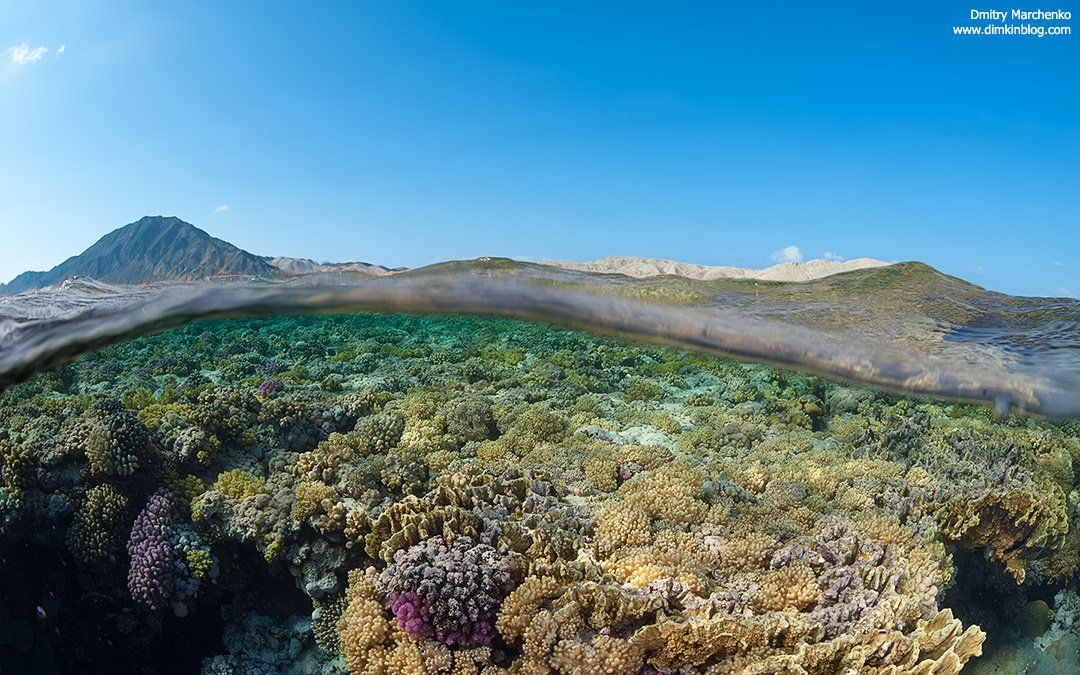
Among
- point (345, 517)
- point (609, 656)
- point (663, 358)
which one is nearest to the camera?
point (609, 656)

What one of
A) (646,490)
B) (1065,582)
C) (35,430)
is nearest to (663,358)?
(646,490)

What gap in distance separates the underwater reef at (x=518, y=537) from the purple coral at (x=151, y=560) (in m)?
0.03

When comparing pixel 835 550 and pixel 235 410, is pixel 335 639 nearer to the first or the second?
pixel 235 410

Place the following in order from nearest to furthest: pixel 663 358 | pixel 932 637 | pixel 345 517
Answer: pixel 932 637 → pixel 345 517 → pixel 663 358

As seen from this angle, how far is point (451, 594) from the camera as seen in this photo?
537 cm

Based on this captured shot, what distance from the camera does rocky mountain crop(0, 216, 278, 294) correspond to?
30.9 feet

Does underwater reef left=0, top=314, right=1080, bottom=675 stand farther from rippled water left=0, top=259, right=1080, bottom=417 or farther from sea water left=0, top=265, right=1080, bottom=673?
rippled water left=0, top=259, right=1080, bottom=417

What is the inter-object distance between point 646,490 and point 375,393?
233 inches

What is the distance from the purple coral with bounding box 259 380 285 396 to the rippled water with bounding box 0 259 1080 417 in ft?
4.98

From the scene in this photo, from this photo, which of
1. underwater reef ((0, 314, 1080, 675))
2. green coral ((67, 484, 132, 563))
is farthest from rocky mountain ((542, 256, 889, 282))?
green coral ((67, 484, 132, 563))

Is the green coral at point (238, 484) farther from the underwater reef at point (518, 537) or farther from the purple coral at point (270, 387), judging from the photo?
the purple coral at point (270, 387)

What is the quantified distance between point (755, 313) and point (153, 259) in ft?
35.9

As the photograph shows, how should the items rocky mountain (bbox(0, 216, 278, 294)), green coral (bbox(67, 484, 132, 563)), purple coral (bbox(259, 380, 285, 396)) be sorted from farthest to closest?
1. purple coral (bbox(259, 380, 285, 396))
2. rocky mountain (bbox(0, 216, 278, 294))
3. green coral (bbox(67, 484, 132, 563))

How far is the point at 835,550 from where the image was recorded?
20.2 feet
